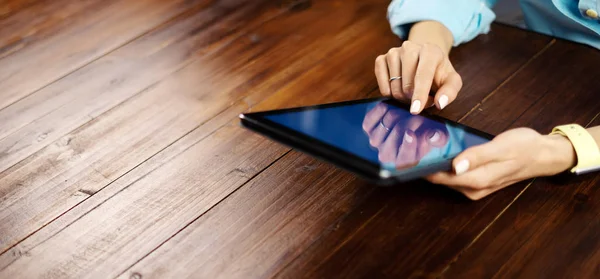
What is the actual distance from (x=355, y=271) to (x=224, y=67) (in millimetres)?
595

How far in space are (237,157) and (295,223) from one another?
19 cm

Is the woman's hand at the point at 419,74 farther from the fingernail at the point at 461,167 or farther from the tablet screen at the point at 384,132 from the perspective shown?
the fingernail at the point at 461,167

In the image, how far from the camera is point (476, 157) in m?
0.82

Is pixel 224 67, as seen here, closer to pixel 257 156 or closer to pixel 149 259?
pixel 257 156

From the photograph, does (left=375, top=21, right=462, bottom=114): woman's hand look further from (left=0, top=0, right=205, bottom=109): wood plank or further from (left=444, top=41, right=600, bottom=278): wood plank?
(left=0, top=0, right=205, bottom=109): wood plank

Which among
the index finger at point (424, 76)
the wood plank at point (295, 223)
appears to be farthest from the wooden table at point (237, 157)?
the index finger at point (424, 76)

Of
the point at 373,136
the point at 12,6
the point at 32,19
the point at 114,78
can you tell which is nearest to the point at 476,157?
the point at 373,136

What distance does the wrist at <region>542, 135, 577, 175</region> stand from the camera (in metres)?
0.90

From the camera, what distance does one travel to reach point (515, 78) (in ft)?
3.83

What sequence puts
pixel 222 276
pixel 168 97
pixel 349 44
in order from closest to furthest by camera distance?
pixel 222 276, pixel 168 97, pixel 349 44

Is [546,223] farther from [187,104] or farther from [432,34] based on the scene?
[187,104]

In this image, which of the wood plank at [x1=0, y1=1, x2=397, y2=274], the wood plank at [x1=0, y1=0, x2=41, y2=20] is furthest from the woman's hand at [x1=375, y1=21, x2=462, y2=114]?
the wood plank at [x1=0, y1=0, x2=41, y2=20]

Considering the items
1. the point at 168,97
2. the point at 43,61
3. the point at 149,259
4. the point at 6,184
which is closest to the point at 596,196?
the point at 149,259

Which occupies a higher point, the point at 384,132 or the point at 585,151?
the point at 384,132
